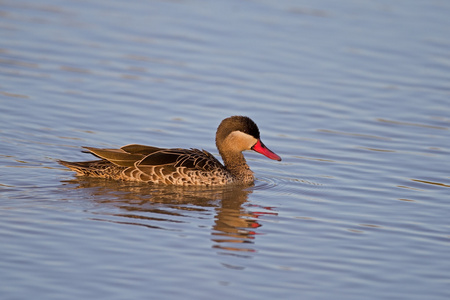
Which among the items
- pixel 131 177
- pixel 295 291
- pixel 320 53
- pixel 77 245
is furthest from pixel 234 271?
pixel 320 53

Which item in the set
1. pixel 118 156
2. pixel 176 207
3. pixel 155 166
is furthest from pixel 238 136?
pixel 176 207

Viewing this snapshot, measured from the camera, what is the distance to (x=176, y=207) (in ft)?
33.4

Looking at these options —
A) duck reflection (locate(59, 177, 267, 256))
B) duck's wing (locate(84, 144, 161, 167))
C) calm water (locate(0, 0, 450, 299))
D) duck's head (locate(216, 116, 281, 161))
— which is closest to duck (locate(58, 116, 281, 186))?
duck's wing (locate(84, 144, 161, 167))

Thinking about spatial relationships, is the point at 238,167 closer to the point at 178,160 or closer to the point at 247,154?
the point at 178,160

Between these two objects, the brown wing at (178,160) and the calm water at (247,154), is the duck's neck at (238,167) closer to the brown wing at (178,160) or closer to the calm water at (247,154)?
the calm water at (247,154)

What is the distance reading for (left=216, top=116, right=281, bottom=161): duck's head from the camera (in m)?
11.7

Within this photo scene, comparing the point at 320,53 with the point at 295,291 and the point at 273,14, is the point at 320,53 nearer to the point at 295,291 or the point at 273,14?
the point at 273,14

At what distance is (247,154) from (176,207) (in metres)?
→ 3.65

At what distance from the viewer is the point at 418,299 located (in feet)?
25.4

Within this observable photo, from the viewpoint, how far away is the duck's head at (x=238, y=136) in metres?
11.7

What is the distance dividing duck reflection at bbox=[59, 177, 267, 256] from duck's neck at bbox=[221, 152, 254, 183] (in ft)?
0.73

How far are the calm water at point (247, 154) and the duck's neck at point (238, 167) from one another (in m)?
0.26

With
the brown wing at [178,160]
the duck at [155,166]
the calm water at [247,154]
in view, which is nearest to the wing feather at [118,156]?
the duck at [155,166]

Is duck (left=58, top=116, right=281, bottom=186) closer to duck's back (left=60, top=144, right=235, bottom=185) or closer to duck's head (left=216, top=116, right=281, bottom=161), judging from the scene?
duck's back (left=60, top=144, right=235, bottom=185)
